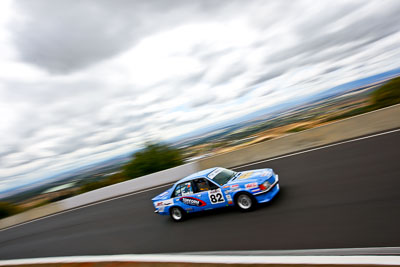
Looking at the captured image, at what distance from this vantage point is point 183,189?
7.79 meters

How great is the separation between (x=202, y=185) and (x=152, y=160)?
1076cm

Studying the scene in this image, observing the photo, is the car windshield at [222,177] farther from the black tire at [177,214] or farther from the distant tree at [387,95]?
the distant tree at [387,95]

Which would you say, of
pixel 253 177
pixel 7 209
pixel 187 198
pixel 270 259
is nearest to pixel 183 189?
pixel 187 198

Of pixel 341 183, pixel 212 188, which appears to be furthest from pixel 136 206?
pixel 341 183

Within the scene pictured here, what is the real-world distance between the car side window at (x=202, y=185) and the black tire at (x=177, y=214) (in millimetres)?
990

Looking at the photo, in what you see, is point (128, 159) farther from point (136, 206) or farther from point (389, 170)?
point (389, 170)

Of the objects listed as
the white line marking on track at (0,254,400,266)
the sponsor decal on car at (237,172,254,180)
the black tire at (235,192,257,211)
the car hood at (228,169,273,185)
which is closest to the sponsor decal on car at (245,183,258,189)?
the car hood at (228,169,273,185)

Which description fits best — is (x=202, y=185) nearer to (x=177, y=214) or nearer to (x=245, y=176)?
(x=245, y=176)

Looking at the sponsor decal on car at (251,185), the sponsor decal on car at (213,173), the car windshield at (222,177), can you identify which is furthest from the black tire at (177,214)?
the sponsor decal on car at (251,185)

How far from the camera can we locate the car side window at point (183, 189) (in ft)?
25.1

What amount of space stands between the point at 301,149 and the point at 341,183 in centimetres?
537

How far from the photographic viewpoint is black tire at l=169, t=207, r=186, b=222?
26.2 ft

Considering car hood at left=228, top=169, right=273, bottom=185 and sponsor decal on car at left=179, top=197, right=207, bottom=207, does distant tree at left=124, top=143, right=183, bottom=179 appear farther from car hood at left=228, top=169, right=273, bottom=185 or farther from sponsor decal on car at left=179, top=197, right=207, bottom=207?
car hood at left=228, top=169, right=273, bottom=185

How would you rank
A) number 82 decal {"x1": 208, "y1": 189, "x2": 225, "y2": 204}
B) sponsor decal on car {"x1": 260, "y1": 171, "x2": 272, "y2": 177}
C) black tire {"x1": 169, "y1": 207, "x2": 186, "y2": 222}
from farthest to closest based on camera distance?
black tire {"x1": 169, "y1": 207, "x2": 186, "y2": 222} → number 82 decal {"x1": 208, "y1": 189, "x2": 225, "y2": 204} → sponsor decal on car {"x1": 260, "y1": 171, "x2": 272, "y2": 177}
